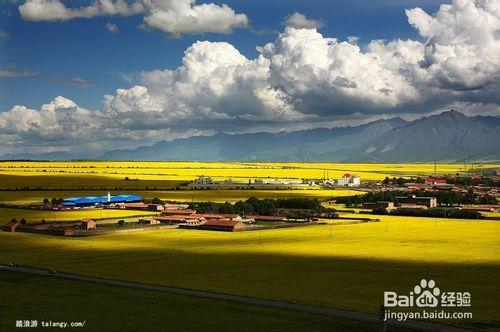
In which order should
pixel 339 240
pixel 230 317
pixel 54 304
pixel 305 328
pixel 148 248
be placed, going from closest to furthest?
pixel 305 328
pixel 230 317
pixel 54 304
pixel 148 248
pixel 339 240

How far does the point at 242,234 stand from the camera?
81438mm

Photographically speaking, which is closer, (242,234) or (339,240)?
(339,240)

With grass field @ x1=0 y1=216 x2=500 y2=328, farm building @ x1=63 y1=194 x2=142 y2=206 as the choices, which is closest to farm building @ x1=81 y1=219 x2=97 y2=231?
grass field @ x1=0 y1=216 x2=500 y2=328

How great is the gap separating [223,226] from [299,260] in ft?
97.3

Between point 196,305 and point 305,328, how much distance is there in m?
8.27

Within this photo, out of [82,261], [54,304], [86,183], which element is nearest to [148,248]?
[82,261]

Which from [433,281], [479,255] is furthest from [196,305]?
[479,255]

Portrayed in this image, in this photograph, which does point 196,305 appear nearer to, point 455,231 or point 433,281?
point 433,281

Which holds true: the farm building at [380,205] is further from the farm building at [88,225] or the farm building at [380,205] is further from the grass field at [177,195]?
the farm building at [88,225]

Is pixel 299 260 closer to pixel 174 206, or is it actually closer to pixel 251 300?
pixel 251 300

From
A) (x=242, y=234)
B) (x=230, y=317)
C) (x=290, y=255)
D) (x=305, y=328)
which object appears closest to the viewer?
(x=305, y=328)

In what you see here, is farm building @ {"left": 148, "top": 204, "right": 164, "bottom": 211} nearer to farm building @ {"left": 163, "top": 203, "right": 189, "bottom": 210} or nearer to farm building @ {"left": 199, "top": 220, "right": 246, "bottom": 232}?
farm building @ {"left": 163, "top": 203, "right": 189, "bottom": 210}

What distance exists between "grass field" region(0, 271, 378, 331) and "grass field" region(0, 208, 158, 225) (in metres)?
50.9

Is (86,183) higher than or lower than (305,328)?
higher
